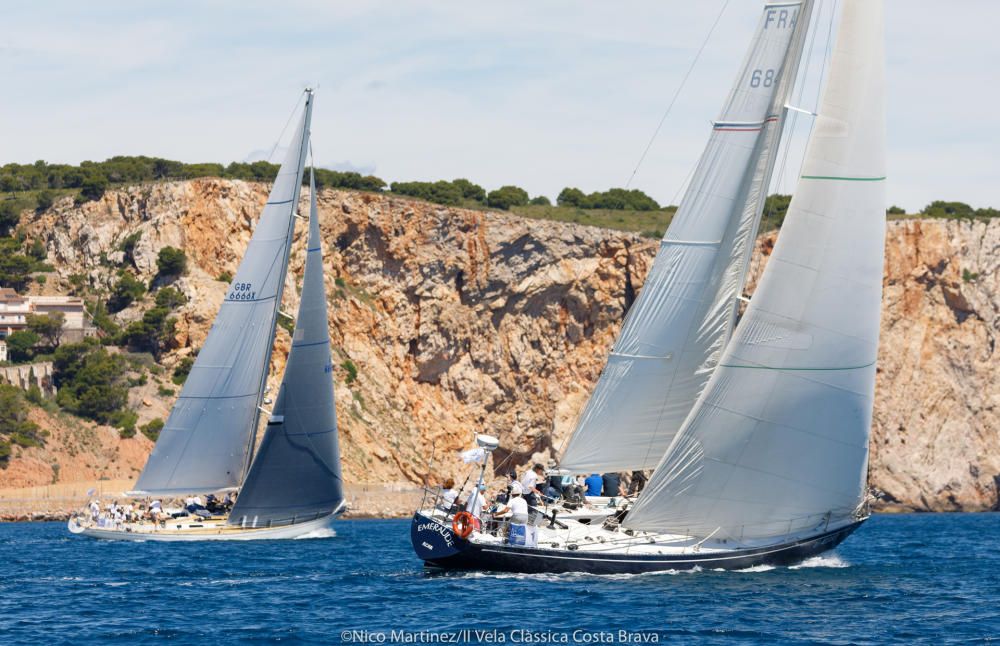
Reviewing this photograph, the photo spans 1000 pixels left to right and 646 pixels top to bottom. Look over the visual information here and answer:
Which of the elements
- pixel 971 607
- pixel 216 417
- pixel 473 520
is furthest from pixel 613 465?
pixel 216 417

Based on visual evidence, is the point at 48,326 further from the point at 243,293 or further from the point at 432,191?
the point at 243,293

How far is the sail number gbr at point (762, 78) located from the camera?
30.1 meters

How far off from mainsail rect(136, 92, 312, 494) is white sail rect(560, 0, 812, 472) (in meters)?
17.0

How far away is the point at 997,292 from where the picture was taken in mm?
89125

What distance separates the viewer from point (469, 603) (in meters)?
25.8

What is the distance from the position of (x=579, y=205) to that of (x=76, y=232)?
125 feet

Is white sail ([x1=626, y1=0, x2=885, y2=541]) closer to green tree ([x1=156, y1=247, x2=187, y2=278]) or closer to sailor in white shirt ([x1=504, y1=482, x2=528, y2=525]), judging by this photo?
sailor in white shirt ([x1=504, y1=482, x2=528, y2=525])

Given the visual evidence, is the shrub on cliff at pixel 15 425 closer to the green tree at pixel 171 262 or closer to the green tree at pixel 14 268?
the green tree at pixel 171 262

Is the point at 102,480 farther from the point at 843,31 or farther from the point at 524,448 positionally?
the point at 843,31

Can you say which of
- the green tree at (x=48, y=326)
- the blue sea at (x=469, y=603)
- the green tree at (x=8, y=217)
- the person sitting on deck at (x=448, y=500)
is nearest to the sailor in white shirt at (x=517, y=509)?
the blue sea at (x=469, y=603)

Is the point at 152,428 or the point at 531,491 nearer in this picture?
the point at 531,491

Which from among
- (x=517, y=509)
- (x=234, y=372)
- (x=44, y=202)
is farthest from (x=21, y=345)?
(x=517, y=509)

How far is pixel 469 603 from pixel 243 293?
21.9 m

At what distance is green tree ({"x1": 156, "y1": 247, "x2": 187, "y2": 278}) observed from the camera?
3191 inches
